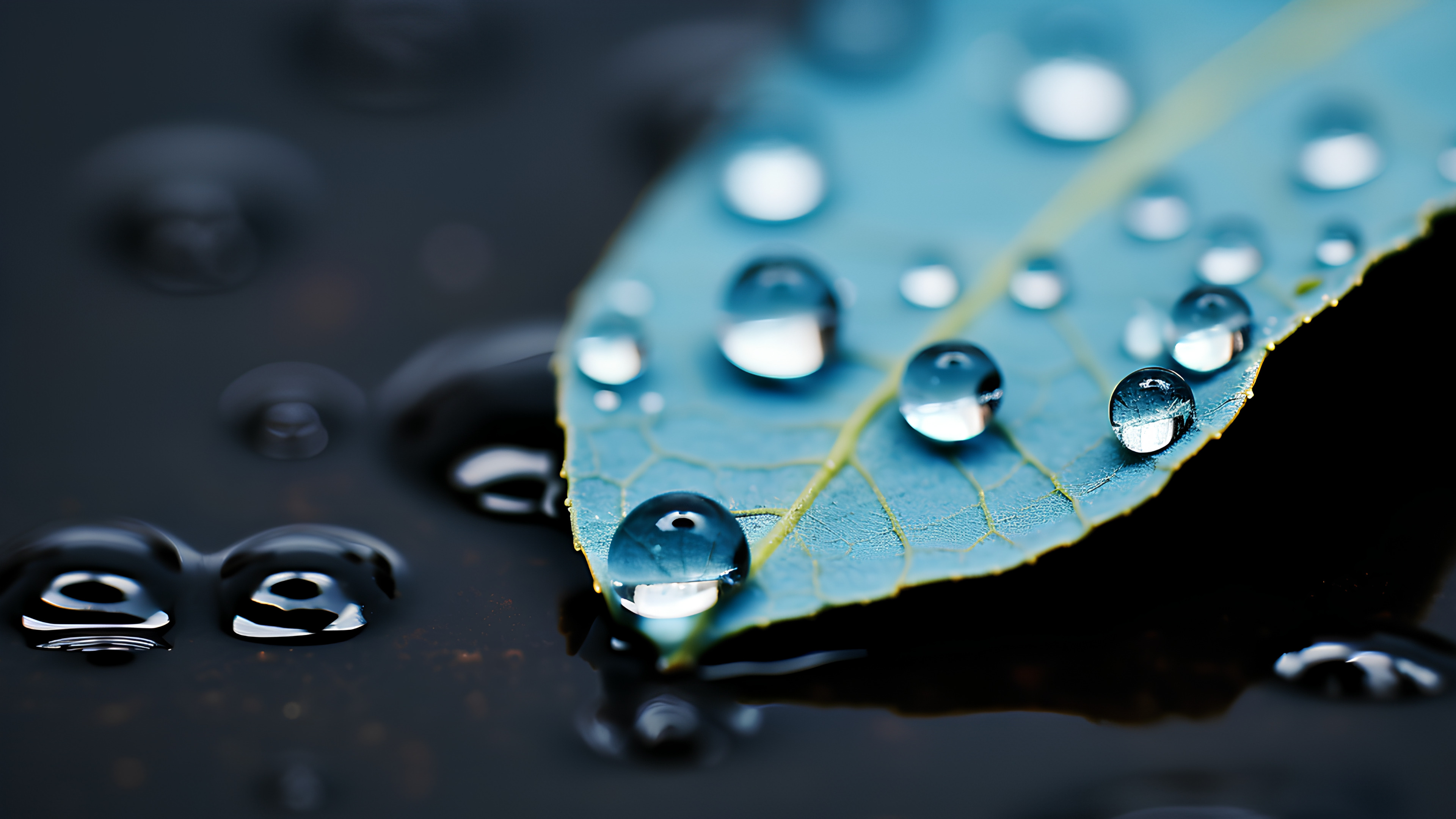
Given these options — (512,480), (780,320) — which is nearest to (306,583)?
(512,480)

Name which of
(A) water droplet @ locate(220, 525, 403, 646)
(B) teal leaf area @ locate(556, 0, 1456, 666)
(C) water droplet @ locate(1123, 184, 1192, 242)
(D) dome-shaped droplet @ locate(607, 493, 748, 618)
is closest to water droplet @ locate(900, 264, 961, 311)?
(B) teal leaf area @ locate(556, 0, 1456, 666)

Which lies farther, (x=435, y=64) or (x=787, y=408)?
(x=435, y=64)

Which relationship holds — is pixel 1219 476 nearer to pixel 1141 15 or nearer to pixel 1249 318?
pixel 1249 318

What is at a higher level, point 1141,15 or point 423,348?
point 1141,15

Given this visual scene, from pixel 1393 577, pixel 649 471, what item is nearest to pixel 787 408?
pixel 649 471

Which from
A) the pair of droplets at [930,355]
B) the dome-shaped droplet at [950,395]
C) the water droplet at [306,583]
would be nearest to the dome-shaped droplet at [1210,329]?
the pair of droplets at [930,355]

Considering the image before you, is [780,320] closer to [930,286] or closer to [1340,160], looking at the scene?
[930,286]
